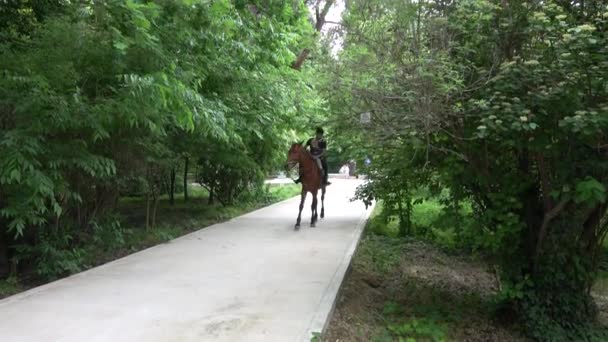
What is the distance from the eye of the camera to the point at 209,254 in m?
8.25

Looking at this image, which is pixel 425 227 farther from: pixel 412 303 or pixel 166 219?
pixel 166 219

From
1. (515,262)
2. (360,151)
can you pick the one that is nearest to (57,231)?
(360,151)

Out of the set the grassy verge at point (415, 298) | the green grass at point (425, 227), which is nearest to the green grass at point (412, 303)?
the grassy verge at point (415, 298)

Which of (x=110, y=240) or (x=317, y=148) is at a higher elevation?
(x=317, y=148)

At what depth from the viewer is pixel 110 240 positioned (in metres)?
8.05

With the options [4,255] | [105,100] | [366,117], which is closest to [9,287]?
[4,255]

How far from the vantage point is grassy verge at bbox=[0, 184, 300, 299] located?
651 cm

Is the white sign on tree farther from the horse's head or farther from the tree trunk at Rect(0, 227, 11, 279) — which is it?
the horse's head

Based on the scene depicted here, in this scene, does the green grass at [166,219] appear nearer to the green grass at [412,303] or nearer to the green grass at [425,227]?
the green grass at [412,303]

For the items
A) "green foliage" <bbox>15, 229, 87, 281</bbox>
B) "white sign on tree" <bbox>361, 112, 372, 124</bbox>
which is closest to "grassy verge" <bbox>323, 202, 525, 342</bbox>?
"white sign on tree" <bbox>361, 112, 372, 124</bbox>

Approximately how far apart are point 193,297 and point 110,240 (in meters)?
3.04

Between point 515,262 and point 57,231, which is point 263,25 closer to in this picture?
point 57,231

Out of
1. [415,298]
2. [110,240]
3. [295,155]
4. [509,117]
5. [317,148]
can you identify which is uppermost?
[509,117]

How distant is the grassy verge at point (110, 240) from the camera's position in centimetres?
651
